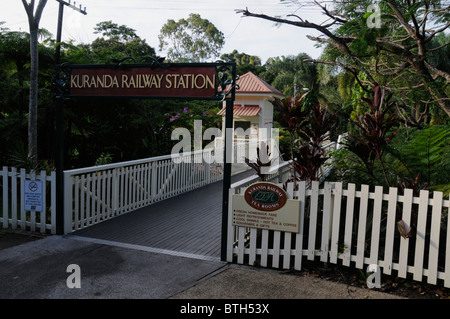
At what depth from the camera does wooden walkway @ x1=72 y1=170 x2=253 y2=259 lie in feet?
20.0

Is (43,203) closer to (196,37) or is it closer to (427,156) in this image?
(427,156)

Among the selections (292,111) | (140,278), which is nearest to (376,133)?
(292,111)

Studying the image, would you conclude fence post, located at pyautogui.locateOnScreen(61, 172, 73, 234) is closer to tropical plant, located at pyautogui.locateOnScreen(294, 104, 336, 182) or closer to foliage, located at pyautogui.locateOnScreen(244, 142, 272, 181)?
foliage, located at pyautogui.locateOnScreen(244, 142, 272, 181)

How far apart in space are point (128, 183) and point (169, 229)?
8.75ft

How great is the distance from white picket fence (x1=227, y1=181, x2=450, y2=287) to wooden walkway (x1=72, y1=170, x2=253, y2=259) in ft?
2.90

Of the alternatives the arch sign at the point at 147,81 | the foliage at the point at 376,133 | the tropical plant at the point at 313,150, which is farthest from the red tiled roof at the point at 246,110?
the foliage at the point at 376,133

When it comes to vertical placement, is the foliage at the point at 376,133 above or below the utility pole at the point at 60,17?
below

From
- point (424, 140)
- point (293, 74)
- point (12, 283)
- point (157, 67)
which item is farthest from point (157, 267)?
point (293, 74)

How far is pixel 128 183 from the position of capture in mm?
9266

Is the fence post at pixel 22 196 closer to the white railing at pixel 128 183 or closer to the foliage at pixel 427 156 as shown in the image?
the white railing at pixel 128 183

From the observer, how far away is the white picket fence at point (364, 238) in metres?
4.50

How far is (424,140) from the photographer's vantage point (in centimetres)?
570

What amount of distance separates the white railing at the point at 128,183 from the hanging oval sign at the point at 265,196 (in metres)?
3.09

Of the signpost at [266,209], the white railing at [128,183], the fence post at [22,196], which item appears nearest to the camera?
the signpost at [266,209]
